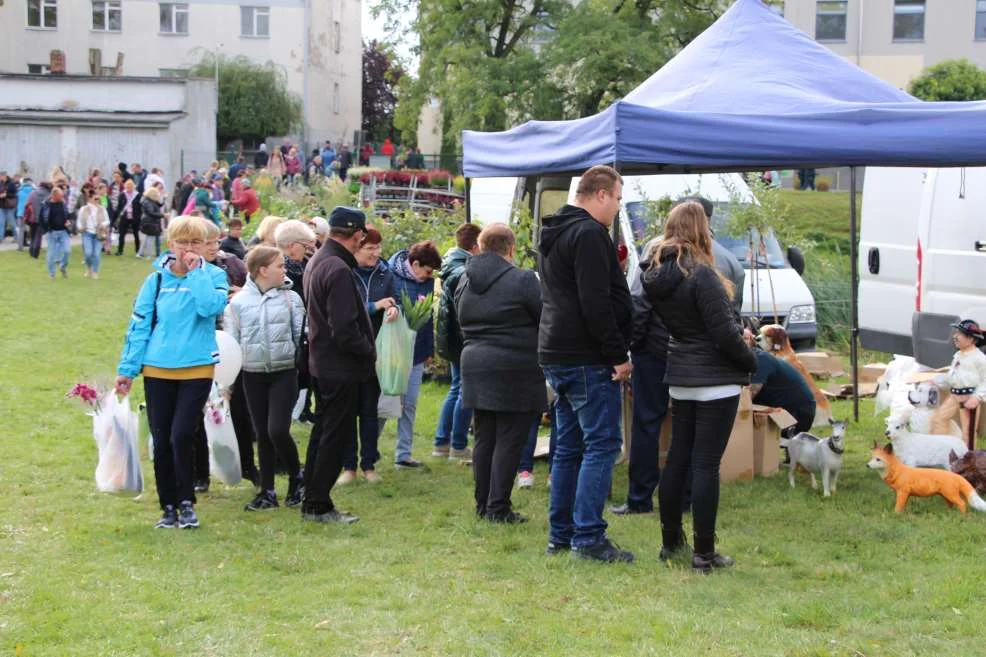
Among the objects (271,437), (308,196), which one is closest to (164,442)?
(271,437)

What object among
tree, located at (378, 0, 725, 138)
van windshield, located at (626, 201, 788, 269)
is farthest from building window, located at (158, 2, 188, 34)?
van windshield, located at (626, 201, 788, 269)

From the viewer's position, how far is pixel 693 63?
951 cm

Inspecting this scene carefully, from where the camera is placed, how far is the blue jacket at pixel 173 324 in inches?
268

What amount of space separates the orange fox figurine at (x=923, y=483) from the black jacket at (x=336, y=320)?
2.97 m

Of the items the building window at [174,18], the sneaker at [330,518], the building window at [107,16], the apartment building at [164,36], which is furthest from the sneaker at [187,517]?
the building window at [107,16]

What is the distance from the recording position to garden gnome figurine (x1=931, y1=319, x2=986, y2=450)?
788 centimetres

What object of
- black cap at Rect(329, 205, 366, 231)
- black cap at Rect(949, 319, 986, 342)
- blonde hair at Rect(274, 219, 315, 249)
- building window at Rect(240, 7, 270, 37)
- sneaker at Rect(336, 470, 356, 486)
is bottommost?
sneaker at Rect(336, 470, 356, 486)

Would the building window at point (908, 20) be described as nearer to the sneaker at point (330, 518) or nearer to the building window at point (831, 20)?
the building window at point (831, 20)

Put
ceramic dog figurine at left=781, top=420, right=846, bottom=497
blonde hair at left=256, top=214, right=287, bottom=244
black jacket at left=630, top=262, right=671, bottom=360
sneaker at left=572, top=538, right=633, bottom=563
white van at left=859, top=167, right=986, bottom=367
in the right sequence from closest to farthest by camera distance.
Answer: sneaker at left=572, top=538, right=633, bottom=563, black jacket at left=630, top=262, right=671, bottom=360, ceramic dog figurine at left=781, top=420, right=846, bottom=497, blonde hair at left=256, top=214, right=287, bottom=244, white van at left=859, top=167, right=986, bottom=367

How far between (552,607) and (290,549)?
1689mm

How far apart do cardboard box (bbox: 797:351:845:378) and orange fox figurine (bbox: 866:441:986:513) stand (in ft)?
16.2

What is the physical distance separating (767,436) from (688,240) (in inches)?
110

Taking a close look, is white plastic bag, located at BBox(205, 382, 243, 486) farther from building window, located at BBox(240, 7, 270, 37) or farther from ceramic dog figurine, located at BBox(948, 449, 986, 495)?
building window, located at BBox(240, 7, 270, 37)

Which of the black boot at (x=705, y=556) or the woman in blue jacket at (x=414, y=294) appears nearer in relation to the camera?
the black boot at (x=705, y=556)
